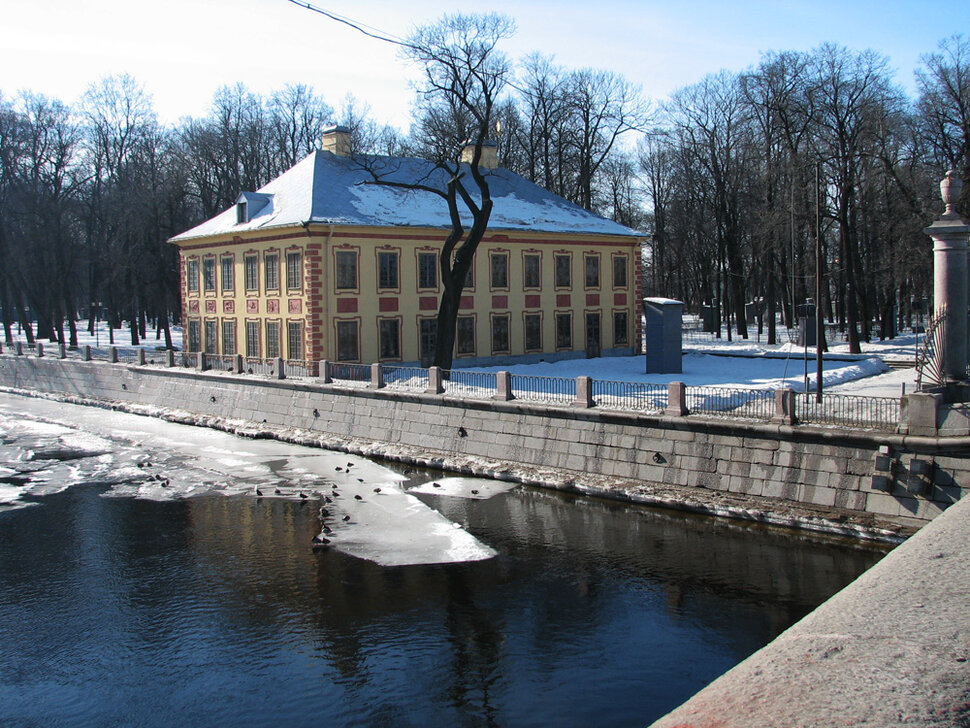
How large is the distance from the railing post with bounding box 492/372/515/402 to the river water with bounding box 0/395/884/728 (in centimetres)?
268

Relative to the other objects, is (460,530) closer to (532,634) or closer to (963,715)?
(532,634)

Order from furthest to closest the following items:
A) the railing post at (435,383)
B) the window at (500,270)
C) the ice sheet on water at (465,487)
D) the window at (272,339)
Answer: the window at (500,270)
the window at (272,339)
the railing post at (435,383)
the ice sheet on water at (465,487)

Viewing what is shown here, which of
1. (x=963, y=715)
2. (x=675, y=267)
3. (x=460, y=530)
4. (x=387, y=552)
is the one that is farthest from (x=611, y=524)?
(x=675, y=267)

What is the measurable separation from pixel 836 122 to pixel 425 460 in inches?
1061

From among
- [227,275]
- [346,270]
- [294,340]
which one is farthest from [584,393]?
[227,275]

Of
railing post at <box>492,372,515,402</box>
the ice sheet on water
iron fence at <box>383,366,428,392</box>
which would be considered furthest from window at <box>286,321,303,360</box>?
the ice sheet on water

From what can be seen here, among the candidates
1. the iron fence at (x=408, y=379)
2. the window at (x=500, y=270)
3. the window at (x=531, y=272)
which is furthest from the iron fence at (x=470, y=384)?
the window at (x=531, y=272)

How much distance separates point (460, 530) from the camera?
57.9ft

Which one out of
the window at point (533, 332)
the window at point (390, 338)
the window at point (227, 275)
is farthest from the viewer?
the window at point (533, 332)

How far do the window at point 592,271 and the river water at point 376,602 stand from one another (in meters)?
20.9

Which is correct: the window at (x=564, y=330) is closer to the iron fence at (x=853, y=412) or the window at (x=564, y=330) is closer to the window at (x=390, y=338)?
the window at (x=390, y=338)

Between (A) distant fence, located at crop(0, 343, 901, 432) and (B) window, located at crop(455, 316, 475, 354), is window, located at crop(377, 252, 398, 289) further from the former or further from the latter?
(A) distant fence, located at crop(0, 343, 901, 432)

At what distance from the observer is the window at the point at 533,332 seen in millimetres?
38875

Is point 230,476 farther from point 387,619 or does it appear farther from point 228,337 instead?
point 228,337
